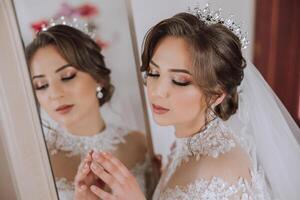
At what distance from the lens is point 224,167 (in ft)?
2.97

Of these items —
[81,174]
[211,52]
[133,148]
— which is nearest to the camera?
[211,52]

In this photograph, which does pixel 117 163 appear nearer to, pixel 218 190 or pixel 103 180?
pixel 103 180

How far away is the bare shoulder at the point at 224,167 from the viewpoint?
903 mm

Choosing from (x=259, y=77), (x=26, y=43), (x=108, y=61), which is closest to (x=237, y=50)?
(x=259, y=77)

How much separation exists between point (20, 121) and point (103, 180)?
0.24m

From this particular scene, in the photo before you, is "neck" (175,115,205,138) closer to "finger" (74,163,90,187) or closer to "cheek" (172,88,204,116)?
"cheek" (172,88,204,116)

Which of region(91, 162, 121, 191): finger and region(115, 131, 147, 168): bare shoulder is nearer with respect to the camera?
region(91, 162, 121, 191): finger

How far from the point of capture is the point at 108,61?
1020 mm

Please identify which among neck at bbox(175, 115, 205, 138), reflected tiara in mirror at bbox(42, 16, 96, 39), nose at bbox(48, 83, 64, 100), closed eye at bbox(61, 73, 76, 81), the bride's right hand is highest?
reflected tiara in mirror at bbox(42, 16, 96, 39)

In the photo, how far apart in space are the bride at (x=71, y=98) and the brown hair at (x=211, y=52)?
24 centimetres

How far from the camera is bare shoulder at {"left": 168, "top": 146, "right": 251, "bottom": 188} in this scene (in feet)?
2.96

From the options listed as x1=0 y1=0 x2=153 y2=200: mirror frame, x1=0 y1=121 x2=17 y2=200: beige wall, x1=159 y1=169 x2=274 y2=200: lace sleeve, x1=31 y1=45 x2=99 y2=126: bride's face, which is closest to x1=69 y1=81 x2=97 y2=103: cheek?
x1=31 y1=45 x2=99 y2=126: bride's face

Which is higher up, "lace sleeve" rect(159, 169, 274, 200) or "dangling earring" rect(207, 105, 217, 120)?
"dangling earring" rect(207, 105, 217, 120)

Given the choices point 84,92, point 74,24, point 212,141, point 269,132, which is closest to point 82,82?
point 84,92
